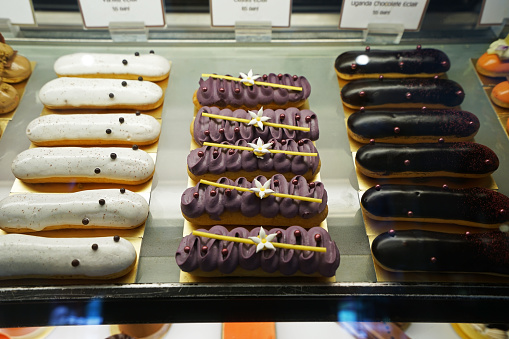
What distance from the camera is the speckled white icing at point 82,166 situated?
2639mm

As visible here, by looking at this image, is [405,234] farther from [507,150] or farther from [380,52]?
[380,52]

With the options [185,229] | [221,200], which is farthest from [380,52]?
[185,229]

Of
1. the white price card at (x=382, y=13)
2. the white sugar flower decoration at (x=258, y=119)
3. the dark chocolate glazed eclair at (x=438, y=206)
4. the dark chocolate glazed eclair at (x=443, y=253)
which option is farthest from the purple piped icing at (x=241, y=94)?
the dark chocolate glazed eclair at (x=443, y=253)

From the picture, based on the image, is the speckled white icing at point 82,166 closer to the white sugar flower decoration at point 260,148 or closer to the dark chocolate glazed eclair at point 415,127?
the white sugar flower decoration at point 260,148

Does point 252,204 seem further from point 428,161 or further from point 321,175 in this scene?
point 428,161

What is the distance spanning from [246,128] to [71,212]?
1070 millimetres

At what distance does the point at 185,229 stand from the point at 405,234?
3.75 ft

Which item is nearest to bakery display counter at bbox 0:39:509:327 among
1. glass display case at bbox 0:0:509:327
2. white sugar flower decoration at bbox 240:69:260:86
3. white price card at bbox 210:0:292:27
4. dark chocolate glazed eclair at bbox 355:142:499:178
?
glass display case at bbox 0:0:509:327

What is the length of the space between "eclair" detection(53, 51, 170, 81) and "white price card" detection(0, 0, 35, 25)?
0.31 m

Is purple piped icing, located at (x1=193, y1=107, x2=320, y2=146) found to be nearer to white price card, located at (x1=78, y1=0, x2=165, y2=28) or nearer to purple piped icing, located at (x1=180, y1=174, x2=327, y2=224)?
purple piped icing, located at (x1=180, y1=174, x2=327, y2=224)

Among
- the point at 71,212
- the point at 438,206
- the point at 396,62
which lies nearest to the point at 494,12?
the point at 396,62

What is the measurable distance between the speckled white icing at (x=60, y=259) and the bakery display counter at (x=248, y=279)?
0.22ft

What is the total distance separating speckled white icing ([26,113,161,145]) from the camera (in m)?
2.81

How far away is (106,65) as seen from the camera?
10.2 ft
